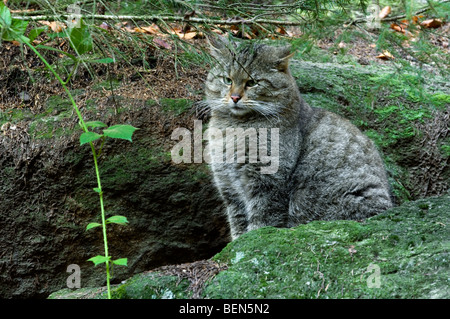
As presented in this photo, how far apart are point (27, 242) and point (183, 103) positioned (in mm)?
2123

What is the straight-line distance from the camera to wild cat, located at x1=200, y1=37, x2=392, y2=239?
13.0 feet

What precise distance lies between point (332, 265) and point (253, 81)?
7.21 ft

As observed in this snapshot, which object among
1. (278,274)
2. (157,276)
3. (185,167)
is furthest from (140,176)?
(278,274)

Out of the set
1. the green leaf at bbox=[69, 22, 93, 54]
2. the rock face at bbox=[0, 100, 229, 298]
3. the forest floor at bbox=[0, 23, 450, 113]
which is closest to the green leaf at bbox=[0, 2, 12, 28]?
the green leaf at bbox=[69, 22, 93, 54]

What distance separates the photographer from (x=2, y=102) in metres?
4.87

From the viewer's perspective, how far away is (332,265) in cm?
257

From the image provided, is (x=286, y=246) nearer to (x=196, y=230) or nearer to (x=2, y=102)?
(x=196, y=230)

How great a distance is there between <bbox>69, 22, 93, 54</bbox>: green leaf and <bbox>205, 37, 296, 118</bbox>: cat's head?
1.60 m

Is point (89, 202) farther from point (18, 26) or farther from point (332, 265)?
point (332, 265)

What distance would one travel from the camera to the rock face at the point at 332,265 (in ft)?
7.72

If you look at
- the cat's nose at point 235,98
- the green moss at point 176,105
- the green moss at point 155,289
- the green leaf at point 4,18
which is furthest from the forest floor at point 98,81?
the green moss at point 155,289

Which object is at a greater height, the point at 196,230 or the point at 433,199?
the point at 433,199

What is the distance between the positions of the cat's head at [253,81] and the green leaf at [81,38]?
1.60m

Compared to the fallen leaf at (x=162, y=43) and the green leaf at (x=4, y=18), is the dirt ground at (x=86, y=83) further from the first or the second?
the green leaf at (x=4, y=18)
